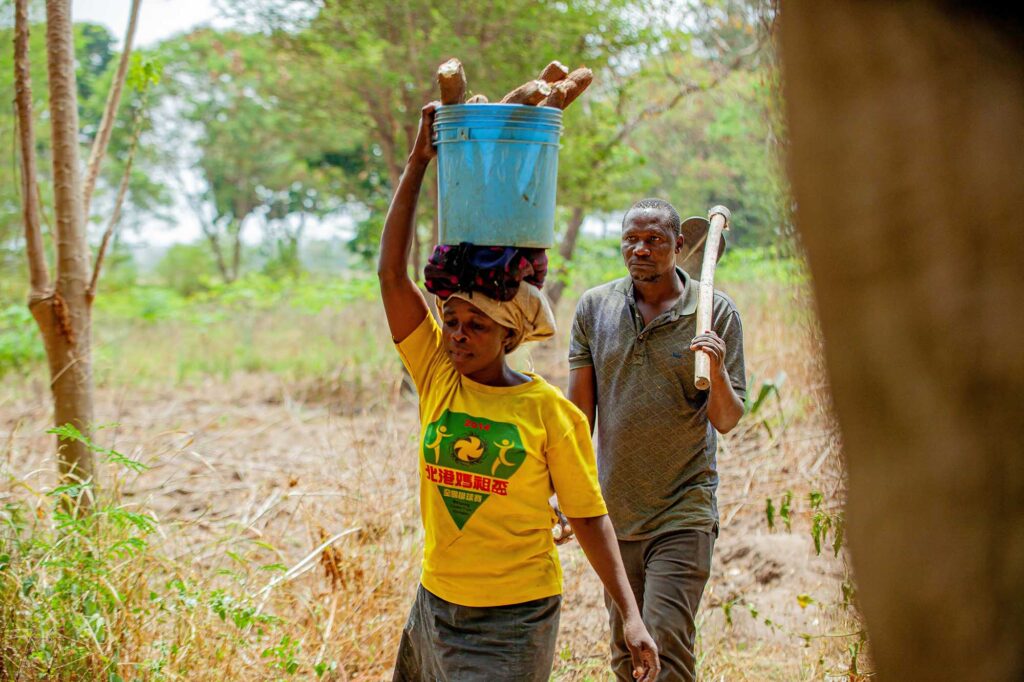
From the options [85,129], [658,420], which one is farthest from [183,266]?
[658,420]

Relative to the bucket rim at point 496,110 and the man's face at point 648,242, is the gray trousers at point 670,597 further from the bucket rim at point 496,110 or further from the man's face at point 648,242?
the bucket rim at point 496,110

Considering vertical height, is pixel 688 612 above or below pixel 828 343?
below

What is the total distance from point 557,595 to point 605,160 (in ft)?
27.5

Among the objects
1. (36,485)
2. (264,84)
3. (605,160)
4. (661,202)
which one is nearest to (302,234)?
(264,84)

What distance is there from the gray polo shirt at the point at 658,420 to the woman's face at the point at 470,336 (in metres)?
0.97

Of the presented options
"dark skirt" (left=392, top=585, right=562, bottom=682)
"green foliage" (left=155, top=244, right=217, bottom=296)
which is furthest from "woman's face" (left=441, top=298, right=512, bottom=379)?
"green foliage" (left=155, top=244, right=217, bottom=296)

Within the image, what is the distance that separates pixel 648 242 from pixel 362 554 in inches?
73.3

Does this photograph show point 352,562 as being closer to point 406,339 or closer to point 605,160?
point 406,339

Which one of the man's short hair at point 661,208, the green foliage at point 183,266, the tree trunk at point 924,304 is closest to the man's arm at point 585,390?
the man's short hair at point 661,208

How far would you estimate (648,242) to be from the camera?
341cm

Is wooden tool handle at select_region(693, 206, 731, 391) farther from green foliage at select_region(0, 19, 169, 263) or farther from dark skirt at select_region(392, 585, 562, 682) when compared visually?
green foliage at select_region(0, 19, 169, 263)

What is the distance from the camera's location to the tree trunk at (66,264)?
13.6ft

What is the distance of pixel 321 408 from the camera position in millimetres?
9914

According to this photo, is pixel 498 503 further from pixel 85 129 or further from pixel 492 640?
pixel 85 129
